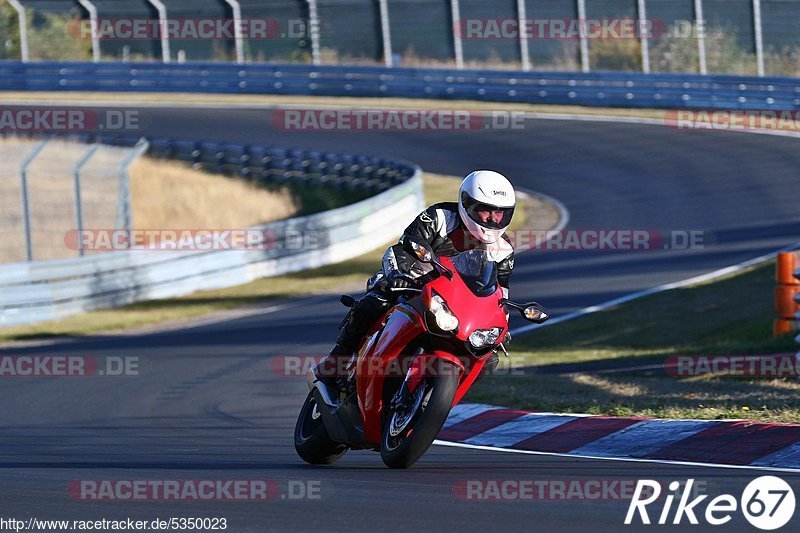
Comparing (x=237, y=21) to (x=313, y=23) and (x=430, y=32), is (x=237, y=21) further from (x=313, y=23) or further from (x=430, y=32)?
(x=430, y=32)

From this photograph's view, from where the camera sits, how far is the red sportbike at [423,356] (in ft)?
21.2

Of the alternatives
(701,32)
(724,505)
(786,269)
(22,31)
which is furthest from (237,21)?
(724,505)

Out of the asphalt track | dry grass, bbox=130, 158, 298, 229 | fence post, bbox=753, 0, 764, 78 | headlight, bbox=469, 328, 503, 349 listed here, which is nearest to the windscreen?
headlight, bbox=469, 328, 503, 349

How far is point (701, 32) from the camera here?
33625 mm

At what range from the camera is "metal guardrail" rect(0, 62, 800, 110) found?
100ft

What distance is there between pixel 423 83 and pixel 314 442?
27.3 m

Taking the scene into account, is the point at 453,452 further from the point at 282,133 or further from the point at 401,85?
the point at 401,85

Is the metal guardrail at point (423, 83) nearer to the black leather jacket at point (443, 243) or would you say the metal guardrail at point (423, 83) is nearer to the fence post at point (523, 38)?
the fence post at point (523, 38)

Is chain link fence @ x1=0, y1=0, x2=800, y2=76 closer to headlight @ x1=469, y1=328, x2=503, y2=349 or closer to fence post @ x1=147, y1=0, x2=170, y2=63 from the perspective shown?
fence post @ x1=147, y1=0, x2=170, y2=63

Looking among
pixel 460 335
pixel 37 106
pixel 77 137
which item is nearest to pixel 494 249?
pixel 460 335

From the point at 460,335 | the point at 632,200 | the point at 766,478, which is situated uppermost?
the point at 460,335

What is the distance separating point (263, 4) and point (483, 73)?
756 cm

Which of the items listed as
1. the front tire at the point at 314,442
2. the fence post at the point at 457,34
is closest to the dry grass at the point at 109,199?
the fence post at the point at 457,34

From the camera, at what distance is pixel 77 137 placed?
2973 centimetres
